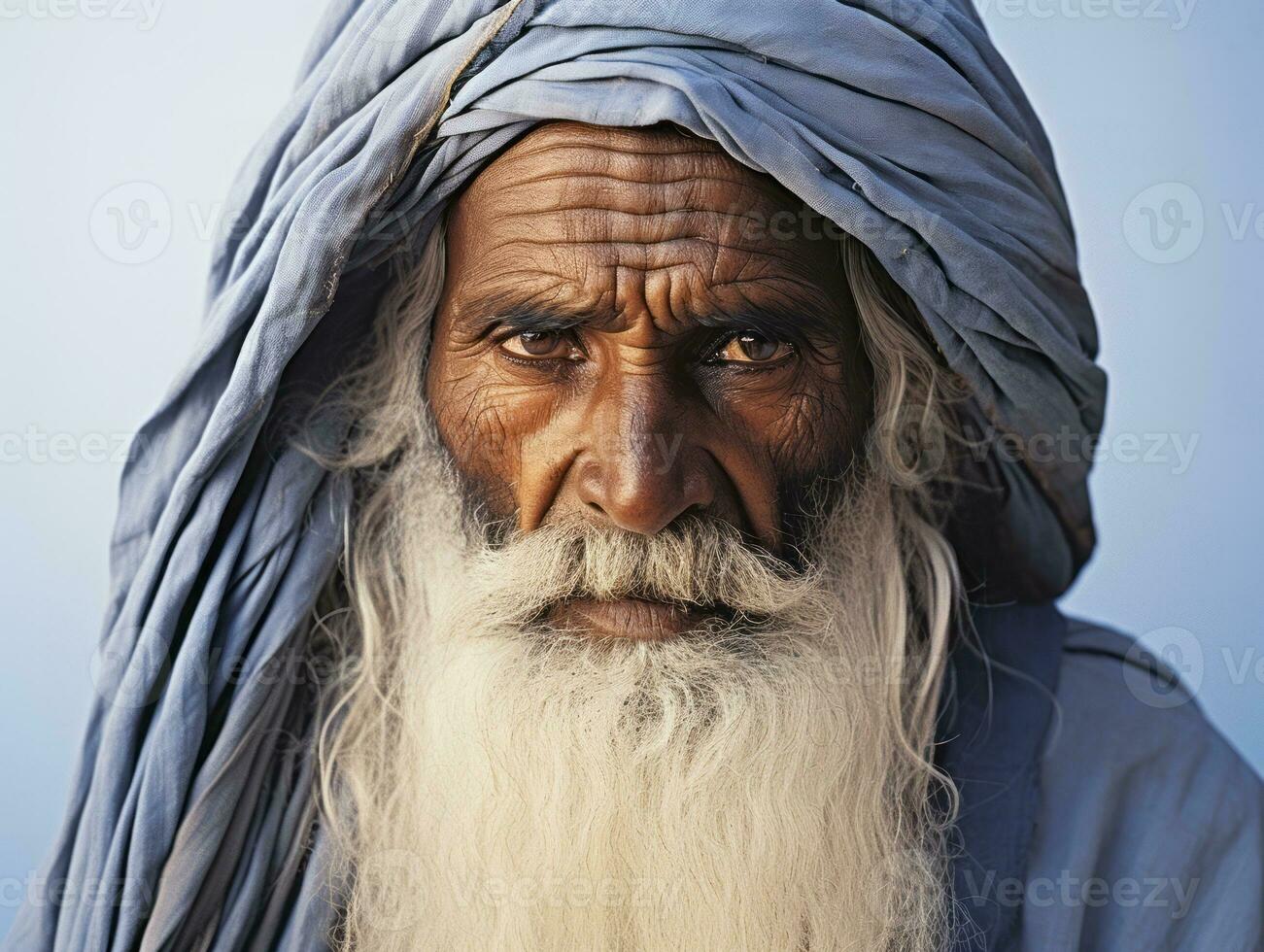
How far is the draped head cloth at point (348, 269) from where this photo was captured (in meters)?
1.51

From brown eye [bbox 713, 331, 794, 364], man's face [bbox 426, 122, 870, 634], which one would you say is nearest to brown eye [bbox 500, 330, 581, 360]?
man's face [bbox 426, 122, 870, 634]

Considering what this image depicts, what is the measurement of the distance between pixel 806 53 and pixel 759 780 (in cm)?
87

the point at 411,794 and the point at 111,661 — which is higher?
the point at 111,661

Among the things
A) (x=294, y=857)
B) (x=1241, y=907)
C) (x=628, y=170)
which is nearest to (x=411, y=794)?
(x=294, y=857)

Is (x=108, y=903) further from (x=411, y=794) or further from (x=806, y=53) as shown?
(x=806, y=53)

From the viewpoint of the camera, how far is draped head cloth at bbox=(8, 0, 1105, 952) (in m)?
1.51

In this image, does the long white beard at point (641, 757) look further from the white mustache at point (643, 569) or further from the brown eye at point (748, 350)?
the brown eye at point (748, 350)

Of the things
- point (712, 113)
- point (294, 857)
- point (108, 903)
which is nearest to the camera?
point (712, 113)

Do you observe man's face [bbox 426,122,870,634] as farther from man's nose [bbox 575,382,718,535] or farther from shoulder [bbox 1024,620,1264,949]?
shoulder [bbox 1024,620,1264,949]

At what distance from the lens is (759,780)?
1.61 metres

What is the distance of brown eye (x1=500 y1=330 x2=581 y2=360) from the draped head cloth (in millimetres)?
206

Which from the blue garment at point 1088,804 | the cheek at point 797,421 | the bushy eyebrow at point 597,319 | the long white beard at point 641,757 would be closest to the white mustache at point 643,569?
the long white beard at point 641,757

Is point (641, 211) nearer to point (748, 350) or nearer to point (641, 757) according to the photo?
point (748, 350)

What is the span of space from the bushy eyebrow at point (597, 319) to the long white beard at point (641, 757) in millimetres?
251
